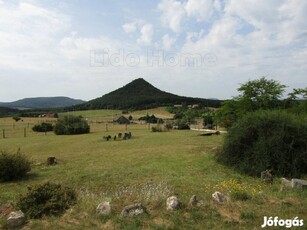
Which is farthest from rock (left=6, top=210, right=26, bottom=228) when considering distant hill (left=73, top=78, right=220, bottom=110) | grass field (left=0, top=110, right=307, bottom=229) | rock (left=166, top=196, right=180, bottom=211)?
distant hill (left=73, top=78, right=220, bottom=110)

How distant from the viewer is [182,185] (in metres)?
11.4

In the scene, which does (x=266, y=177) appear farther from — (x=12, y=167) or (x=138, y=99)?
(x=138, y=99)

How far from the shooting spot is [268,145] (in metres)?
13.9

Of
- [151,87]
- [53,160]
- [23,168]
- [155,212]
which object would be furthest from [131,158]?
[151,87]

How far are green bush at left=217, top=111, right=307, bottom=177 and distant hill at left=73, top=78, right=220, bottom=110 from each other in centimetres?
10158

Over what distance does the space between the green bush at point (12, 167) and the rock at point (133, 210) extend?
28.8 ft

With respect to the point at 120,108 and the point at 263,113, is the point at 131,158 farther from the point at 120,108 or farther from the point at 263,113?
the point at 120,108

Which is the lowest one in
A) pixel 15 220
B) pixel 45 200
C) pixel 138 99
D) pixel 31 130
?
pixel 31 130

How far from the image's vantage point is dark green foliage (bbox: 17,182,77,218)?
25.5ft

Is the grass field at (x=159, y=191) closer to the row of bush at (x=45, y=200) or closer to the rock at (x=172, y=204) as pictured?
the rock at (x=172, y=204)

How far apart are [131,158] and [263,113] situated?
306 inches

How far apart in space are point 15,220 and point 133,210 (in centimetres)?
265

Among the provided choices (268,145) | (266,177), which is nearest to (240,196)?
(266,177)

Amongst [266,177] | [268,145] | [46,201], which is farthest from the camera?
[268,145]
